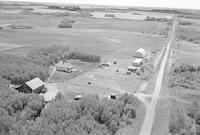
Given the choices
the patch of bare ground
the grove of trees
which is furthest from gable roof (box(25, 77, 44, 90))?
the patch of bare ground

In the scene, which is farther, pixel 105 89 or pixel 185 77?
pixel 185 77

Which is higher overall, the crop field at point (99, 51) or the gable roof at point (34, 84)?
the gable roof at point (34, 84)

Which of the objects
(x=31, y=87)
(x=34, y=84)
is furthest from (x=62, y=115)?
(x=34, y=84)

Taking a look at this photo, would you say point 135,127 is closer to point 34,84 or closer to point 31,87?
point 31,87

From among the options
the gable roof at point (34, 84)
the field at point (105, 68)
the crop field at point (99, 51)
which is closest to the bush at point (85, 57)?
the field at point (105, 68)

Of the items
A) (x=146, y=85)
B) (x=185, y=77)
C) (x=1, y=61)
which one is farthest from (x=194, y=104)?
(x=1, y=61)

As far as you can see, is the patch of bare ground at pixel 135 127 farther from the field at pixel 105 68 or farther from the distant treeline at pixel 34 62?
the distant treeline at pixel 34 62

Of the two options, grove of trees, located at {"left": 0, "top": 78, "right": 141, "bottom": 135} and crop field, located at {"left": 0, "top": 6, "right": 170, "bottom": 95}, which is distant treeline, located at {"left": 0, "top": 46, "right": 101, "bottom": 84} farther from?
grove of trees, located at {"left": 0, "top": 78, "right": 141, "bottom": 135}

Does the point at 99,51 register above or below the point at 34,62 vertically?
below
